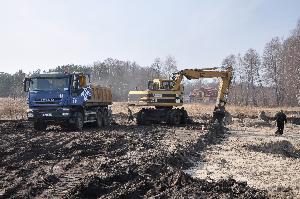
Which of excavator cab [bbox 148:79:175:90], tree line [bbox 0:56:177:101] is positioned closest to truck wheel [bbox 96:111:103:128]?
excavator cab [bbox 148:79:175:90]

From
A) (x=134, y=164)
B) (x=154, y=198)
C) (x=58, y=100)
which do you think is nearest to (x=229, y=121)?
(x=58, y=100)

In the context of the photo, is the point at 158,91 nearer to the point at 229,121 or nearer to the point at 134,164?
the point at 229,121

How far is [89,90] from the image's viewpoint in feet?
76.3

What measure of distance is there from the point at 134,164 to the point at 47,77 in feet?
37.6

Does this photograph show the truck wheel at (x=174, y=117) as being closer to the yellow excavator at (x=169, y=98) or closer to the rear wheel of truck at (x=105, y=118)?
the yellow excavator at (x=169, y=98)

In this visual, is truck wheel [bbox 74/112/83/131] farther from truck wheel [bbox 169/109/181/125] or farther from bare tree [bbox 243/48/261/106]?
bare tree [bbox 243/48/261/106]

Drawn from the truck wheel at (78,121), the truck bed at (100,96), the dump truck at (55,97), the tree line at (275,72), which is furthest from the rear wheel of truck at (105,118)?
the tree line at (275,72)

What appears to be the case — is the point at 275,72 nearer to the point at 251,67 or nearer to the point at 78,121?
the point at 251,67

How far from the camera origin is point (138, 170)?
1053 cm

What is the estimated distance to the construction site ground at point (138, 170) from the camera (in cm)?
853

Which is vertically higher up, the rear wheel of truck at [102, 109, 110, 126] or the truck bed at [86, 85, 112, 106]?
the truck bed at [86, 85, 112, 106]

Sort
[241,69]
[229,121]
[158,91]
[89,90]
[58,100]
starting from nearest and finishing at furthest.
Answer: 1. [58,100]
2. [89,90]
3. [158,91]
4. [229,121]
5. [241,69]

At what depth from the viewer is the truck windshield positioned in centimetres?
2159

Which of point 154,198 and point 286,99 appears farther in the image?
point 286,99
